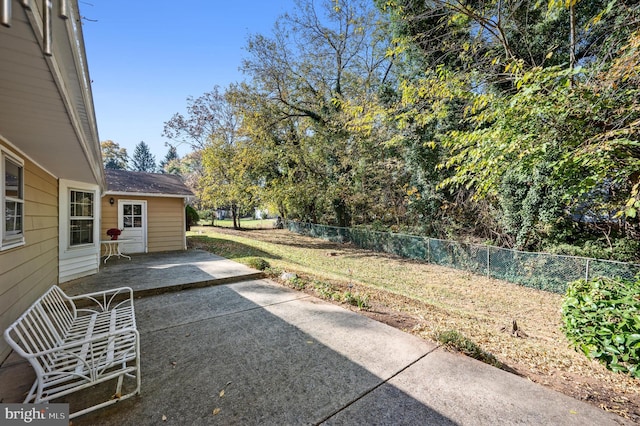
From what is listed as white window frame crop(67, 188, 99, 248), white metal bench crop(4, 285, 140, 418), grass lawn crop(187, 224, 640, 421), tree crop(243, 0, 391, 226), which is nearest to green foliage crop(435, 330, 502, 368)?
grass lawn crop(187, 224, 640, 421)

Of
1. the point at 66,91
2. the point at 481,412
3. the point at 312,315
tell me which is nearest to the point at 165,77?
the point at 66,91

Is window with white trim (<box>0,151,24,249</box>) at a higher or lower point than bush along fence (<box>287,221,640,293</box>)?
higher

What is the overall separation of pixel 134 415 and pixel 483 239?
10.0 meters

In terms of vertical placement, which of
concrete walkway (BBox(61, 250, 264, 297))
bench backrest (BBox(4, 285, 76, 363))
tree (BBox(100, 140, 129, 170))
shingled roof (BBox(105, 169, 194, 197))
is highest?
tree (BBox(100, 140, 129, 170))

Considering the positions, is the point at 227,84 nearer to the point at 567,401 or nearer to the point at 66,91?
the point at 66,91

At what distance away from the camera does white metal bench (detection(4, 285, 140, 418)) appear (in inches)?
74.3

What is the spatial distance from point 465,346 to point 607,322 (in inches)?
67.1

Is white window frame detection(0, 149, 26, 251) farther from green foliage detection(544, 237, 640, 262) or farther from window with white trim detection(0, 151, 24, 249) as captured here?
green foliage detection(544, 237, 640, 262)

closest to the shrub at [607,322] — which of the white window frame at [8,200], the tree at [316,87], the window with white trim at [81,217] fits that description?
the white window frame at [8,200]

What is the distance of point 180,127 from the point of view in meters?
18.1

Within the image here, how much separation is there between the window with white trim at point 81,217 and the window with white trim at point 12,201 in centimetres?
283

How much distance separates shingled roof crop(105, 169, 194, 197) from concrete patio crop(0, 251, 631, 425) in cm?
649

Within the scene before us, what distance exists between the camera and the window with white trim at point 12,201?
2.81 meters

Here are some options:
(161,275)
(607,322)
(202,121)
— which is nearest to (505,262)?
(607,322)
